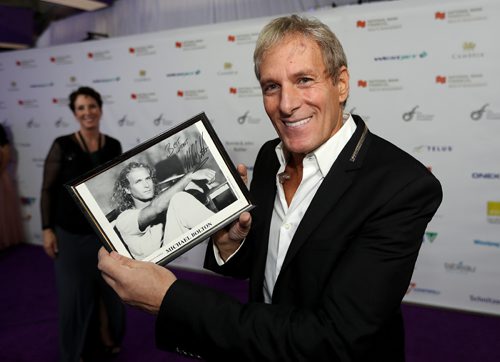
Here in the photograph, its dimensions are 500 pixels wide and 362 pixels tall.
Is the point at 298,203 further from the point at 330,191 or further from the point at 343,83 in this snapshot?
the point at 343,83

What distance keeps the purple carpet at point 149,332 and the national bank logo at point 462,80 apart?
2006 mm

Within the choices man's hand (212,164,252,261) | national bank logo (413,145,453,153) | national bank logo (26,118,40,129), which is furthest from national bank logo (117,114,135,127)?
man's hand (212,164,252,261)

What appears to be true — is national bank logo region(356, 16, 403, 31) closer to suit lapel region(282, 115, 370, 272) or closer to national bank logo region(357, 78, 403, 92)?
national bank logo region(357, 78, 403, 92)

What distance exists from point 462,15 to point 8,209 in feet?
19.8

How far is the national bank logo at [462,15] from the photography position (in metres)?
3.03

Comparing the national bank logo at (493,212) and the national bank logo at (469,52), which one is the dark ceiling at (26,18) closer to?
the national bank logo at (469,52)

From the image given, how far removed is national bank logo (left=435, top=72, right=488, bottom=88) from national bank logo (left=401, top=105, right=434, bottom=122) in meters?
0.26

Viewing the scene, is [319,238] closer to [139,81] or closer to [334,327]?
[334,327]

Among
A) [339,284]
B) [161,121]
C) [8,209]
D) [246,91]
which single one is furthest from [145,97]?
[339,284]

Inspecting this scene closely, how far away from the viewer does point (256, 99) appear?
3957mm

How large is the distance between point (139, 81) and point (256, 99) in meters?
1.58

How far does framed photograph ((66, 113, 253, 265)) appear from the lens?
1.17 meters

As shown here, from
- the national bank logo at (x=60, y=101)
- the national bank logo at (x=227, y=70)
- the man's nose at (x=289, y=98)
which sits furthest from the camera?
the national bank logo at (x=60, y=101)

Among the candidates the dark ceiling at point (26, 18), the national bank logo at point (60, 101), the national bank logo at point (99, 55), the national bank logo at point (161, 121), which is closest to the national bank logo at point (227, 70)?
the national bank logo at point (161, 121)
